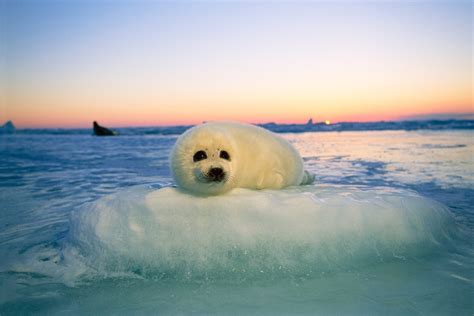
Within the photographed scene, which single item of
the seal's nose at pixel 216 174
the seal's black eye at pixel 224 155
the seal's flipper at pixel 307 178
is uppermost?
the seal's black eye at pixel 224 155

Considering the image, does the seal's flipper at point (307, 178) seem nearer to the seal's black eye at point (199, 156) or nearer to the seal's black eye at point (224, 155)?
the seal's black eye at point (224, 155)

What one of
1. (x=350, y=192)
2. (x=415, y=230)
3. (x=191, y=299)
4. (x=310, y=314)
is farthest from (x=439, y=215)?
(x=191, y=299)

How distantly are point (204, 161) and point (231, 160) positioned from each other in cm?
26

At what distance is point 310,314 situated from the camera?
1.72 m

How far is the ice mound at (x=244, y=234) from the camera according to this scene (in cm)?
229

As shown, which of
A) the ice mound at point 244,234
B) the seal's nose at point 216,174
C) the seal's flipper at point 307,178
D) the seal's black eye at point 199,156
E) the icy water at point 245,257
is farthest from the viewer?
the seal's flipper at point 307,178

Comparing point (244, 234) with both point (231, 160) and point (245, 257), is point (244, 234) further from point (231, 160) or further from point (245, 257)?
point (231, 160)

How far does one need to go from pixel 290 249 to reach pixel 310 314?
643 mm

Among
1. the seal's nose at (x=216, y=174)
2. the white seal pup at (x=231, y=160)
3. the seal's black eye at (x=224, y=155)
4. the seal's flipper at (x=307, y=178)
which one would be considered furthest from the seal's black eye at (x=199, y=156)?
the seal's flipper at (x=307, y=178)

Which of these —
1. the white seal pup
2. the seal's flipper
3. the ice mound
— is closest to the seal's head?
the white seal pup

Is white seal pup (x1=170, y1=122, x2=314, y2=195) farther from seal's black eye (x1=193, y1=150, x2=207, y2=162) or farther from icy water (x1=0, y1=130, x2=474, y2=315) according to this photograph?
icy water (x1=0, y1=130, x2=474, y2=315)

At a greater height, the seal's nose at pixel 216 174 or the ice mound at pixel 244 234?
the seal's nose at pixel 216 174

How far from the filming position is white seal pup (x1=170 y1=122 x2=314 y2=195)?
8.85 ft

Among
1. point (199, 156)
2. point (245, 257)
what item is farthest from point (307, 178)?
point (245, 257)
